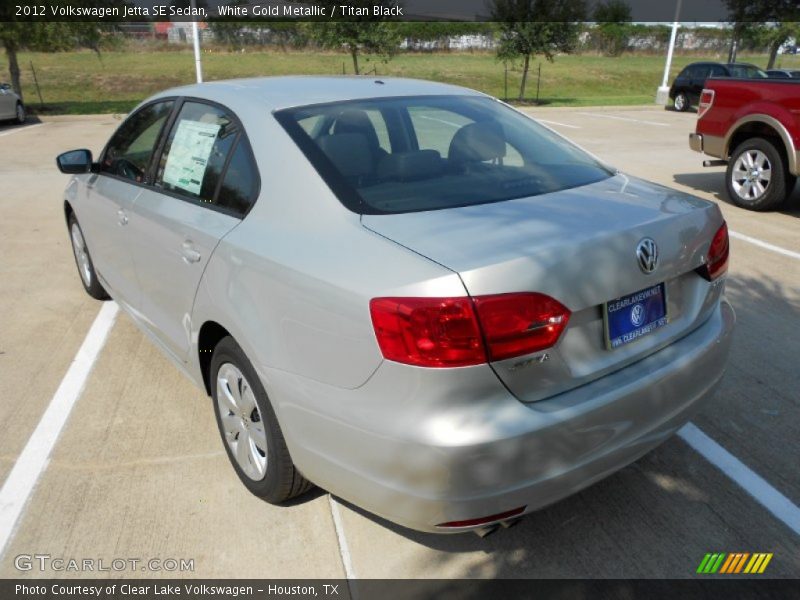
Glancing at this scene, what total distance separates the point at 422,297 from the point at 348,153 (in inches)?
38.9

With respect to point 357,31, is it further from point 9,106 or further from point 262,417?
point 262,417

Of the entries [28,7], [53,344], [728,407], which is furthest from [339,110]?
[28,7]

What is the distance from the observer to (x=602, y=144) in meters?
13.6

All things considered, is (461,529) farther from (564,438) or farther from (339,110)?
(339,110)

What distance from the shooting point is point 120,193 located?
3.83m

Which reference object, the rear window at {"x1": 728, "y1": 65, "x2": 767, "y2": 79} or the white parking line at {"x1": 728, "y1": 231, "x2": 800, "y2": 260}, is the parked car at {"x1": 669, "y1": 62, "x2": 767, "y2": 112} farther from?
the white parking line at {"x1": 728, "y1": 231, "x2": 800, "y2": 260}

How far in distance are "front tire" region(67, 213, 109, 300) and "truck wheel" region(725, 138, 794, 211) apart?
703 cm

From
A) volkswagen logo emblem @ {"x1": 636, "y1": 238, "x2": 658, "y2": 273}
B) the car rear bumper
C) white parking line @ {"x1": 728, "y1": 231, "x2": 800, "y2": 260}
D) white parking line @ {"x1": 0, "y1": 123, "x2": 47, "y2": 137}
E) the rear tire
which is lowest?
white parking line @ {"x1": 0, "y1": 123, "x2": 47, "y2": 137}

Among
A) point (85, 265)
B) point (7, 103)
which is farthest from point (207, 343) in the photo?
point (7, 103)

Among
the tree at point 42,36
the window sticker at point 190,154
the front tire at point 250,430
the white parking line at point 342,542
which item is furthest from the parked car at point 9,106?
the white parking line at point 342,542

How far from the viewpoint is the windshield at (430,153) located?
8.32 ft

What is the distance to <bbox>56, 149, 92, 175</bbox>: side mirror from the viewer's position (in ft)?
14.0

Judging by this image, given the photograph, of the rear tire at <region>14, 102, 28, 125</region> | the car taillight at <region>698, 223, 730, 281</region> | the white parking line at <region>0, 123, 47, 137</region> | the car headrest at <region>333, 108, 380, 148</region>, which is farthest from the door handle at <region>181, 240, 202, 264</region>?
the rear tire at <region>14, 102, 28, 125</region>

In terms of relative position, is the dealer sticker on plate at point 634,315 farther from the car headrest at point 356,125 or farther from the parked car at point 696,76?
the parked car at point 696,76
